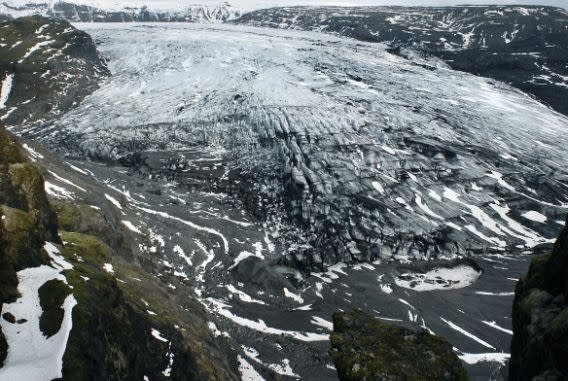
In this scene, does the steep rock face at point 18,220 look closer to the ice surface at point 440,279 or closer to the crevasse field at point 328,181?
the crevasse field at point 328,181

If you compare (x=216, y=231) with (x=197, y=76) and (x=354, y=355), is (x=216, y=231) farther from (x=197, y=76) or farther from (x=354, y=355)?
(x=197, y=76)

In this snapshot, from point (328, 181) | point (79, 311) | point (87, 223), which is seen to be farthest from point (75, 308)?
point (328, 181)

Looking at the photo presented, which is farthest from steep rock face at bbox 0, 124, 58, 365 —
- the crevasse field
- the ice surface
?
the ice surface

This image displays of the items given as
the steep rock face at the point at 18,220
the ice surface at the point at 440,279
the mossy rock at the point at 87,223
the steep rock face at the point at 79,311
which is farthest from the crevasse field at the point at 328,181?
the steep rock face at the point at 18,220

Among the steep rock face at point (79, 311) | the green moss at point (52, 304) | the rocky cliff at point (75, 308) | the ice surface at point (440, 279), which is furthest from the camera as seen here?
the ice surface at point (440, 279)

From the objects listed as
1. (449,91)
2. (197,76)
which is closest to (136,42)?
(197,76)
